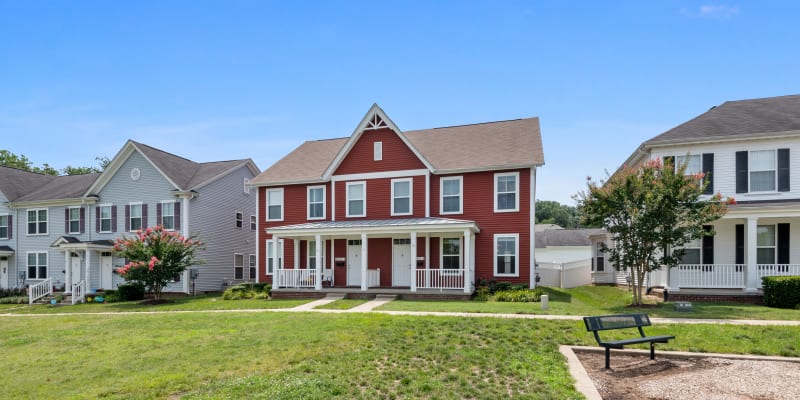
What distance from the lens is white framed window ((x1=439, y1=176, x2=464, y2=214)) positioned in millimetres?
22516

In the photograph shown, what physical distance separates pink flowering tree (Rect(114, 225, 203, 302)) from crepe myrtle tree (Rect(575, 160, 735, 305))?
59.4 feet

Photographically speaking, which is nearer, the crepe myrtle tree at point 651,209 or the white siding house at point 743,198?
the crepe myrtle tree at point 651,209

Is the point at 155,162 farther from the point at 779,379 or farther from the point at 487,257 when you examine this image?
the point at 779,379

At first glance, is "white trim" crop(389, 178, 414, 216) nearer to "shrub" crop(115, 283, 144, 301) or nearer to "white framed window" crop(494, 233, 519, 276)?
"white framed window" crop(494, 233, 519, 276)

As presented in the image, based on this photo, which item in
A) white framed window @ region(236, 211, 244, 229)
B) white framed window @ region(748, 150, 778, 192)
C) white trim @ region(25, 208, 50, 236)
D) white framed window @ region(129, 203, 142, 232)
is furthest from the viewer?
white trim @ region(25, 208, 50, 236)

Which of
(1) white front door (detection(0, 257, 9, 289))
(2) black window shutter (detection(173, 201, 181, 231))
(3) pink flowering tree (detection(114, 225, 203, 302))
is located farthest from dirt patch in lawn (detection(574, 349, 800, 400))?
(1) white front door (detection(0, 257, 9, 289))

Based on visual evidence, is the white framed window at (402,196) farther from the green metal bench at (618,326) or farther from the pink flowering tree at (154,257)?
the green metal bench at (618,326)

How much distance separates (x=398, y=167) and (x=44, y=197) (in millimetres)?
22838

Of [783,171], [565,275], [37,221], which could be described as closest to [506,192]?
[565,275]

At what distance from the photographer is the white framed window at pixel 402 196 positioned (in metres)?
23.1

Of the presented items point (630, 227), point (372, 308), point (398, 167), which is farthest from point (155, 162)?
point (630, 227)

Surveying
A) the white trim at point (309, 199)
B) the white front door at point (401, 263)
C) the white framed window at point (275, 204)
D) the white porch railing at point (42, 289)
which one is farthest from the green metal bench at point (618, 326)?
the white porch railing at point (42, 289)

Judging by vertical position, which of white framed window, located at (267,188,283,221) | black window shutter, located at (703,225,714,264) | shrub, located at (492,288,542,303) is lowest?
shrub, located at (492,288,542,303)

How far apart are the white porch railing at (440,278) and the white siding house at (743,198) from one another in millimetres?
7782
